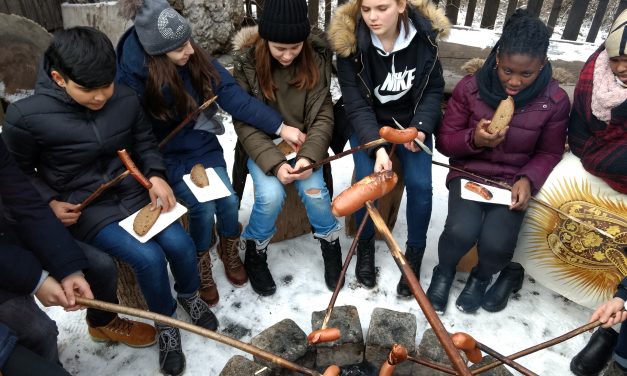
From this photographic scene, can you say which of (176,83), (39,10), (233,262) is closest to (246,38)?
(176,83)

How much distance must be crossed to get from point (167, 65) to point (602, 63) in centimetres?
215

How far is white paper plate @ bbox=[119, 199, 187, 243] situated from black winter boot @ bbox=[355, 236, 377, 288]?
1123 mm

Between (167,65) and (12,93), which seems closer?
(167,65)

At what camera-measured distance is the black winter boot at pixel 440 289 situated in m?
2.70

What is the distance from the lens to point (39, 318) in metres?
1.89

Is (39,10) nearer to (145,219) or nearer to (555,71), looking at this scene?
(145,219)

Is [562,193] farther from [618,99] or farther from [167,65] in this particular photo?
[167,65]

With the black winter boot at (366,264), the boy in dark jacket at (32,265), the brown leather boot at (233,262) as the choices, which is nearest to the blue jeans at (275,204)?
the brown leather boot at (233,262)

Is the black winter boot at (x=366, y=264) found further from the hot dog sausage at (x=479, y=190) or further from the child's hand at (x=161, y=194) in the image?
the child's hand at (x=161, y=194)

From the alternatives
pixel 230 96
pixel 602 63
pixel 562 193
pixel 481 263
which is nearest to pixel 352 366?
pixel 481 263

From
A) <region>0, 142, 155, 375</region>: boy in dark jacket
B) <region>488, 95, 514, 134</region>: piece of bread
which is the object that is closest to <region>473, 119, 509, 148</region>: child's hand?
<region>488, 95, 514, 134</region>: piece of bread

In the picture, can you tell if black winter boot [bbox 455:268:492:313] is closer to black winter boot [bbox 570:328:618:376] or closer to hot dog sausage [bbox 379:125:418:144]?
black winter boot [bbox 570:328:618:376]

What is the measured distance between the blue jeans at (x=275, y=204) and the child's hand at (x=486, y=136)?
0.87m

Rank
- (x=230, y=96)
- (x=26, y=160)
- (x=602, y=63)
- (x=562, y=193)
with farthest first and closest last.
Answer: (x=230, y=96) → (x=562, y=193) → (x=602, y=63) → (x=26, y=160)
